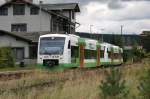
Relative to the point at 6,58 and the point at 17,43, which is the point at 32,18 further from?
the point at 6,58

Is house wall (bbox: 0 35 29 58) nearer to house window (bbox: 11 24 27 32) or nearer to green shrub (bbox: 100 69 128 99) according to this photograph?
house window (bbox: 11 24 27 32)

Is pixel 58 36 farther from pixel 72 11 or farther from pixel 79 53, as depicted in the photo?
pixel 72 11

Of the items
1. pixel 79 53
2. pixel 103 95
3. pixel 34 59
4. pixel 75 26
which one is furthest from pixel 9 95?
pixel 75 26

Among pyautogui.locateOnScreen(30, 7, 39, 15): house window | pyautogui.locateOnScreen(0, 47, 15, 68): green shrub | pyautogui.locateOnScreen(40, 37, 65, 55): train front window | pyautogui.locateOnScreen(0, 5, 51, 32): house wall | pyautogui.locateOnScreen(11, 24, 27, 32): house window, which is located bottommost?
pyautogui.locateOnScreen(0, 47, 15, 68): green shrub

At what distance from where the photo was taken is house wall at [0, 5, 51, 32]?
72.1 meters

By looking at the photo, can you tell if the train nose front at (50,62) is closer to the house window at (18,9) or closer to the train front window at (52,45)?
the train front window at (52,45)

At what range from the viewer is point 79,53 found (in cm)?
3884

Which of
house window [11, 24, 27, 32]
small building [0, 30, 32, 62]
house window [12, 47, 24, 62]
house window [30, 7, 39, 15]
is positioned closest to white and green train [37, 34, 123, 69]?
small building [0, 30, 32, 62]

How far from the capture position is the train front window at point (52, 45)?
36.0 m

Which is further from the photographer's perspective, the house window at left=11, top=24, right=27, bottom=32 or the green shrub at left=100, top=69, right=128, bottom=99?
the house window at left=11, top=24, right=27, bottom=32

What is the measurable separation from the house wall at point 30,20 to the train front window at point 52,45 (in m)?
34.9

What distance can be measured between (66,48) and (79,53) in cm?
322

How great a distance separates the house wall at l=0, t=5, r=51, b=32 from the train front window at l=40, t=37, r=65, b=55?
115ft

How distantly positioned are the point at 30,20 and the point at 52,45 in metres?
37.0
